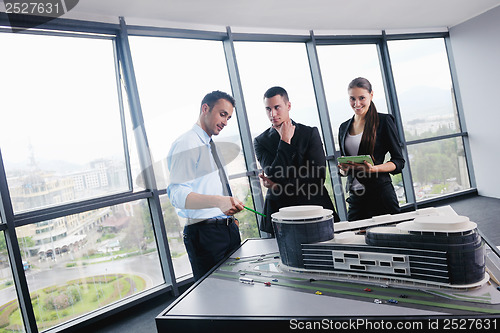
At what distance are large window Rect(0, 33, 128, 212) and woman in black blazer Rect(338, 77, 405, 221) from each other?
217cm

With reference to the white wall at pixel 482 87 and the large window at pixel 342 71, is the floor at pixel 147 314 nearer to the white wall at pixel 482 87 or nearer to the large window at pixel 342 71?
the white wall at pixel 482 87

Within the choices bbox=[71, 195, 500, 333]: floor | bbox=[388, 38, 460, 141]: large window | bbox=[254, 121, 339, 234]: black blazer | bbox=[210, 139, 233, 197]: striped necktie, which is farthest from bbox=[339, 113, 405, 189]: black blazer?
bbox=[388, 38, 460, 141]: large window

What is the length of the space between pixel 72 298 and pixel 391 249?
278 centimetres

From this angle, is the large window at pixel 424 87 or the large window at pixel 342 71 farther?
the large window at pixel 424 87

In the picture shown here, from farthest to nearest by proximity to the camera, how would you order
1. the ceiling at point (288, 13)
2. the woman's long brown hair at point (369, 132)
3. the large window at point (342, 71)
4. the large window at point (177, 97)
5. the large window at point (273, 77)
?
the large window at point (342, 71) → the large window at point (273, 77) → the large window at point (177, 97) → the ceiling at point (288, 13) → the woman's long brown hair at point (369, 132)

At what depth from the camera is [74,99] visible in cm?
330

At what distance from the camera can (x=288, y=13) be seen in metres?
4.07

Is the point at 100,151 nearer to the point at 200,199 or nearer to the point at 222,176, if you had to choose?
the point at 222,176

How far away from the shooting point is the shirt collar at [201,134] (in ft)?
7.24

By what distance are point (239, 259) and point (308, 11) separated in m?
3.22

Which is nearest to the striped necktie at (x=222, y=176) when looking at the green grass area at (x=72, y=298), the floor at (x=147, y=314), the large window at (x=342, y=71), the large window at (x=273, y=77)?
the floor at (x=147, y=314)

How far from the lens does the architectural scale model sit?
3.95ft

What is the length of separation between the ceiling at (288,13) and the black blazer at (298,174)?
1.82 m

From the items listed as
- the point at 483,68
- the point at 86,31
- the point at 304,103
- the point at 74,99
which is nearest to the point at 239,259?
the point at 74,99
